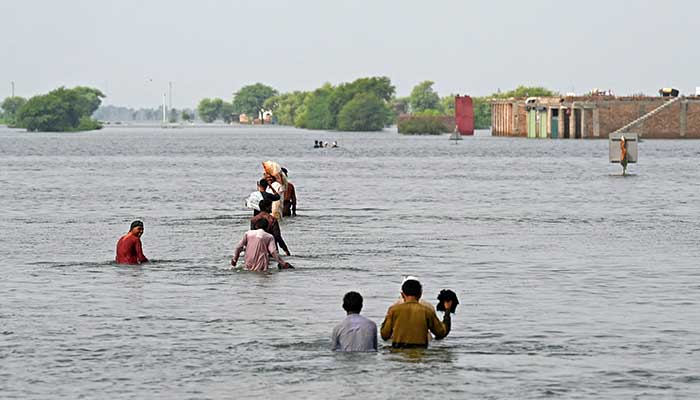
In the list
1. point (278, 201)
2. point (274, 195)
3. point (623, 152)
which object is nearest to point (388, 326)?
point (274, 195)

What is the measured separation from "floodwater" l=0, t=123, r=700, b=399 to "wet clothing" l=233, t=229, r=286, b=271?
269 mm

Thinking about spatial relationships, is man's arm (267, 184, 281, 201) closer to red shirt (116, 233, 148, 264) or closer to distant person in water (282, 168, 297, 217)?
distant person in water (282, 168, 297, 217)

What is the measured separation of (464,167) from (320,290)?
77.8 metres

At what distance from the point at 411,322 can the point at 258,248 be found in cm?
970

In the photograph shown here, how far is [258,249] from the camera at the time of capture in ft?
98.5

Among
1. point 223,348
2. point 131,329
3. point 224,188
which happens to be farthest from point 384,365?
point 224,188

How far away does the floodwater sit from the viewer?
19500mm

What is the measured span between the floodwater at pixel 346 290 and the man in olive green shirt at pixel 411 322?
9.7 inches

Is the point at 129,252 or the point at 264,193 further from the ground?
the point at 264,193

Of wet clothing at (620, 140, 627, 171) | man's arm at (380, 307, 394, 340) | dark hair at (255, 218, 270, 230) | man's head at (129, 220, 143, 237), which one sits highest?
wet clothing at (620, 140, 627, 171)

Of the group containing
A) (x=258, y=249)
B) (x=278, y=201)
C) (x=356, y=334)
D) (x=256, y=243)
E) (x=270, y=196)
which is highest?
(x=270, y=196)

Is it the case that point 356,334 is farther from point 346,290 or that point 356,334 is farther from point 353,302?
point 346,290

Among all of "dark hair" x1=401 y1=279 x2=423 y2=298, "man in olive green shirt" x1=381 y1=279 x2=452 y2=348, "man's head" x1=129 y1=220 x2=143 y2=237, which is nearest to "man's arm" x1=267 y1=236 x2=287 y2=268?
"man's head" x1=129 y1=220 x2=143 y2=237

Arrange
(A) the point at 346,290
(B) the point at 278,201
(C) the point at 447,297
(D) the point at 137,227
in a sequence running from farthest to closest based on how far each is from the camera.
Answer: (B) the point at 278,201, (D) the point at 137,227, (A) the point at 346,290, (C) the point at 447,297
